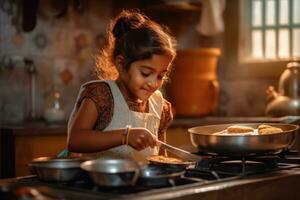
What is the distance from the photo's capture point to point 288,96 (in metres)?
3.98

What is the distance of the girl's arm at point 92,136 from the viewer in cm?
A: 195

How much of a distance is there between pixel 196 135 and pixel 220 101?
2698mm

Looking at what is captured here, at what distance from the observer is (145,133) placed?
1.95 m

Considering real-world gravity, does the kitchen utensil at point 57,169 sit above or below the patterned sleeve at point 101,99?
below

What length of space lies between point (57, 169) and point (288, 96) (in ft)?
8.27

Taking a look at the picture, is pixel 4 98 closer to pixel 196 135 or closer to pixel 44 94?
pixel 44 94

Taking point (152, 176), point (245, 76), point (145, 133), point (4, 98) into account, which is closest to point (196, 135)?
point (145, 133)

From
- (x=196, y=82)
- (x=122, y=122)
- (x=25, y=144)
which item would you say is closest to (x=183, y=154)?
(x=122, y=122)

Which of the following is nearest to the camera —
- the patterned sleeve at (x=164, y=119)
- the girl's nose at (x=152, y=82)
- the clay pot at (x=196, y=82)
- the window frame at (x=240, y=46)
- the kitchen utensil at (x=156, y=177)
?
the kitchen utensil at (x=156, y=177)

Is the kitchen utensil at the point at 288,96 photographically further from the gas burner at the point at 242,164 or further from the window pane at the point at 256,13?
the gas burner at the point at 242,164

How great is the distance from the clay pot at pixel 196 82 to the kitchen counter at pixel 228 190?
232cm

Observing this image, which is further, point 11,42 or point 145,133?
point 11,42

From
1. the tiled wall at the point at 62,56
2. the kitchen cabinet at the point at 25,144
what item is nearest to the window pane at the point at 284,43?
the tiled wall at the point at 62,56

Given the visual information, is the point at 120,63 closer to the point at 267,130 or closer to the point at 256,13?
the point at 267,130
